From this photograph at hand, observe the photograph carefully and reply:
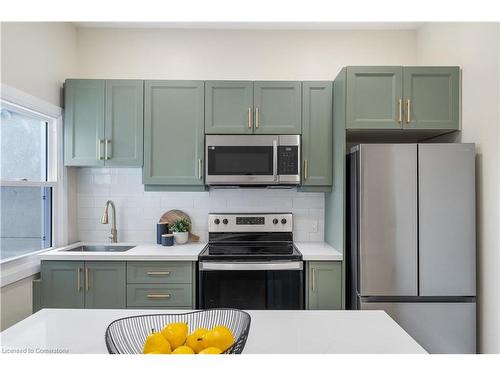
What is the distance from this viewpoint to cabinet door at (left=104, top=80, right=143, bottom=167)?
2779 mm

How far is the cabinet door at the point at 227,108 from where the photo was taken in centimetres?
275

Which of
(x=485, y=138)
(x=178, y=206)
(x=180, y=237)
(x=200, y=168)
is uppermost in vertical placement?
(x=485, y=138)

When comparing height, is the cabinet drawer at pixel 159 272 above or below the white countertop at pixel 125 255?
below

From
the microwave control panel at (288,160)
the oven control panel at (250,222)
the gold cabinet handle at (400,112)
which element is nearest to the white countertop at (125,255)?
the oven control panel at (250,222)

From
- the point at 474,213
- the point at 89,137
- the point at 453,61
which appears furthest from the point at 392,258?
the point at 89,137

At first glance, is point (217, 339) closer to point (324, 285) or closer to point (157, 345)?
point (157, 345)

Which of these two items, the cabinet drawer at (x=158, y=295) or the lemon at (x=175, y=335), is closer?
the lemon at (x=175, y=335)

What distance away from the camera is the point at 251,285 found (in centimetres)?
247

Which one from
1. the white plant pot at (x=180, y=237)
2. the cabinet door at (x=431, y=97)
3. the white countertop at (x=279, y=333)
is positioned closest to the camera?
the white countertop at (x=279, y=333)

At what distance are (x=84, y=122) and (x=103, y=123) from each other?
159 millimetres

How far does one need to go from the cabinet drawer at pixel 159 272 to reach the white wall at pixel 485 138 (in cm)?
197

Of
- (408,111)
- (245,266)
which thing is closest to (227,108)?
(245,266)

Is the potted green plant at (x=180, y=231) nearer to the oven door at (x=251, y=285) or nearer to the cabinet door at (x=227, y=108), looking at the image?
the oven door at (x=251, y=285)
